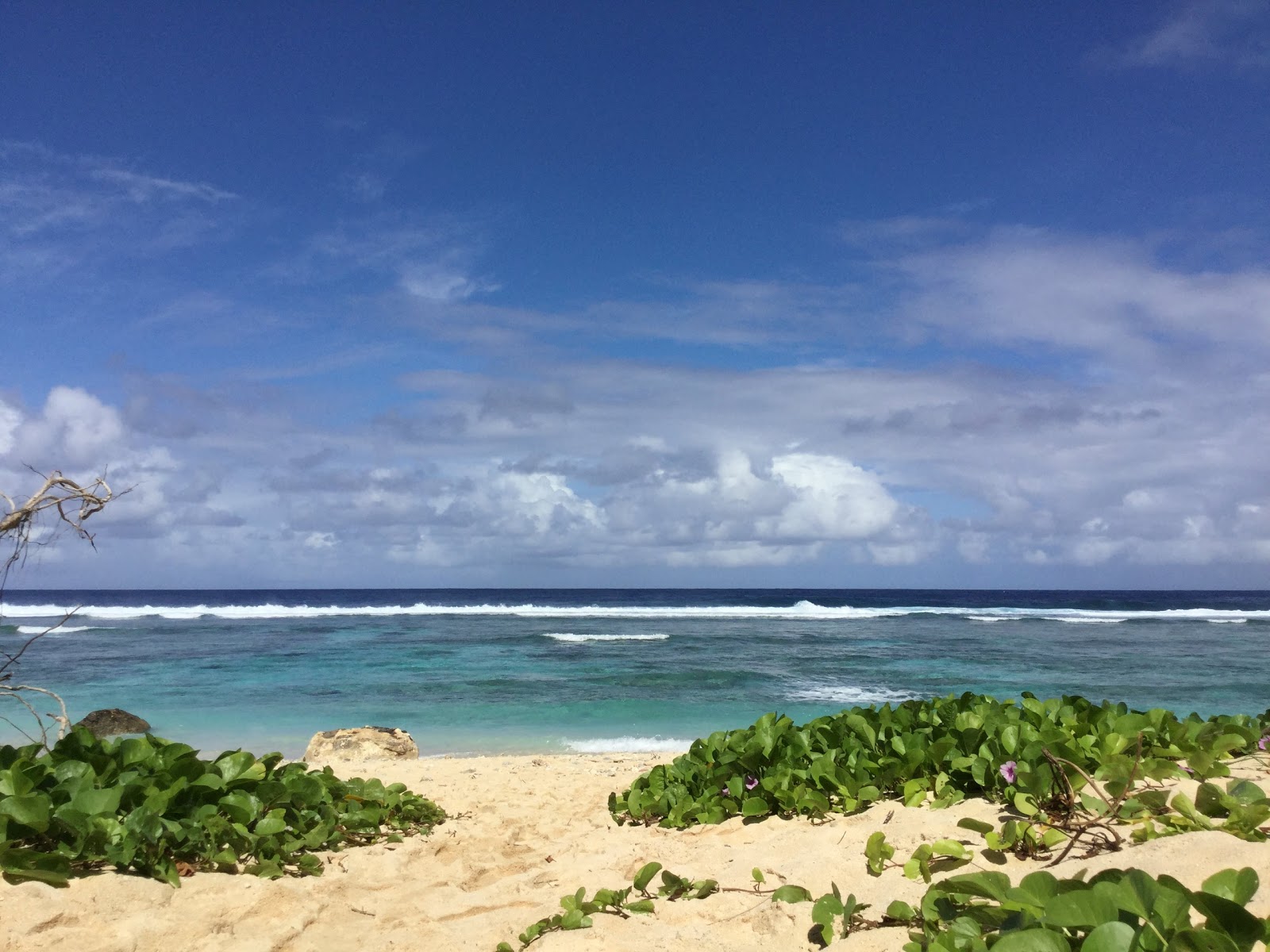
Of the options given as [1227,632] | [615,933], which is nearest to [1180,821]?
[615,933]

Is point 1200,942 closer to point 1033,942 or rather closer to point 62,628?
point 1033,942

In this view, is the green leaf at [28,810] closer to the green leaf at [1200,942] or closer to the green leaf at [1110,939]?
the green leaf at [1110,939]

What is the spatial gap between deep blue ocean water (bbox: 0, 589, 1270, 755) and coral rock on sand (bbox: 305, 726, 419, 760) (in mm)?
1699

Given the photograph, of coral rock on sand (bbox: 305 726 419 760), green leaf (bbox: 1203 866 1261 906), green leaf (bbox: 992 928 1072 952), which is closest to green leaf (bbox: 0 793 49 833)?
green leaf (bbox: 992 928 1072 952)

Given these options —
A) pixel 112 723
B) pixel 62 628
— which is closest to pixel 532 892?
pixel 112 723

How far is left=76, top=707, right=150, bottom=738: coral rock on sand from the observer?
11.7 meters

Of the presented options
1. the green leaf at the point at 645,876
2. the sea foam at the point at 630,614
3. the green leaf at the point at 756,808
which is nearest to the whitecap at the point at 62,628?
the sea foam at the point at 630,614

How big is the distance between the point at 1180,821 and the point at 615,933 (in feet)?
6.80

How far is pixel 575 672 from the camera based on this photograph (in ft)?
67.1

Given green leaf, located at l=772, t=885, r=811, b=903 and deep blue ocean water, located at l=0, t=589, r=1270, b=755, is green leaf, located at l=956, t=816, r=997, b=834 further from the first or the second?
deep blue ocean water, located at l=0, t=589, r=1270, b=755

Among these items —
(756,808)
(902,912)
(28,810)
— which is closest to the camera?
(902,912)

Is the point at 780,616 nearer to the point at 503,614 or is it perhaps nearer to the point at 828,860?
the point at 503,614

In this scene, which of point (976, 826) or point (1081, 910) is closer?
point (1081, 910)

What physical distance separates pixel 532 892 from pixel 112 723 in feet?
35.0
